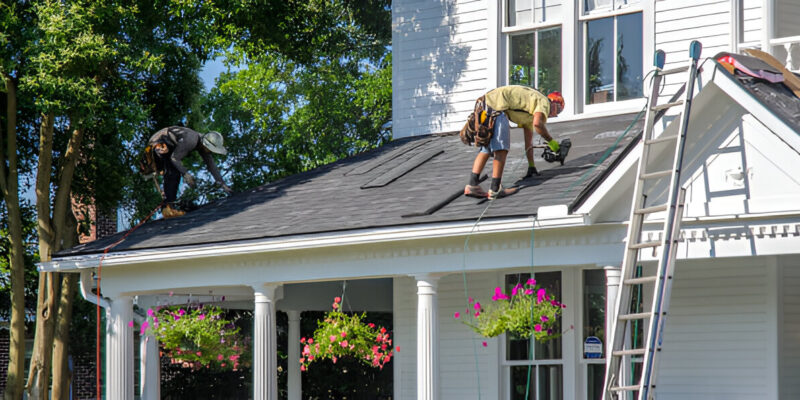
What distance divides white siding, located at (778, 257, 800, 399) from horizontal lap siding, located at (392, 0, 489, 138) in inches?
212

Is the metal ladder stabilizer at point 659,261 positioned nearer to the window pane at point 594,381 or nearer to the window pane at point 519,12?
the window pane at point 594,381

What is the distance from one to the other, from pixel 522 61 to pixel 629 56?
5.46 ft

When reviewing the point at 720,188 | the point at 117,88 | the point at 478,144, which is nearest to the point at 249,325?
the point at 117,88

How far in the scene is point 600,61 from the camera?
1458 centimetres

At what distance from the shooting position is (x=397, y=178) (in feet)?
45.4

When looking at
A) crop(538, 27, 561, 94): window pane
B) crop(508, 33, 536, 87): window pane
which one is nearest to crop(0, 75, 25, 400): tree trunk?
crop(508, 33, 536, 87): window pane

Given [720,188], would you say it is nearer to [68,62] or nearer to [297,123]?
[68,62]

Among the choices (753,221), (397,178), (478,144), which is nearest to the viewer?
(753,221)

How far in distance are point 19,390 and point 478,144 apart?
423 inches

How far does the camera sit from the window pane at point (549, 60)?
1498 cm

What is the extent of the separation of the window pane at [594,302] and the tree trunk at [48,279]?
9505 mm

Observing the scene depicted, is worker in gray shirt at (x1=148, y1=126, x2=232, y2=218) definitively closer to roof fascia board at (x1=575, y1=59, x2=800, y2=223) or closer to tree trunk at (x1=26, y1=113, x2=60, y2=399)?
tree trunk at (x1=26, y1=113, x2=60, y2=399)

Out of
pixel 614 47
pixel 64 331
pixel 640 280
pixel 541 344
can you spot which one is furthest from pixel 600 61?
pixel 64 331

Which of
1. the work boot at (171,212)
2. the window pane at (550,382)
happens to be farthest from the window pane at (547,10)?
the work boot at (171,212)
